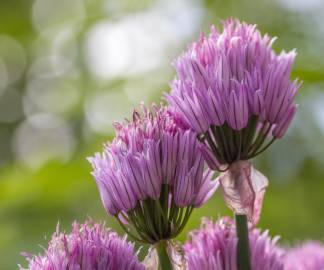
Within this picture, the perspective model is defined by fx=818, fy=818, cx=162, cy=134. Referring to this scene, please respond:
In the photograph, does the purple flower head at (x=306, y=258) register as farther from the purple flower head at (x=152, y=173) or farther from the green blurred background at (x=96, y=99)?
the green blurred background at (x=96, y=99)

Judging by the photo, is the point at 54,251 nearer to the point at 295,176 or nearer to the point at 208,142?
the point at 208,142

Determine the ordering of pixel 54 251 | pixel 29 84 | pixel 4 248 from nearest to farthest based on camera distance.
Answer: pixel 54 251 → pixel 4 248 → pixel 29 84

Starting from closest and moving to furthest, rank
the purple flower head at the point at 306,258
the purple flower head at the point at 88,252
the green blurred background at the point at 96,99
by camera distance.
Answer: the purple flower head at the point at 88,252, the purple flower head at the point at 306,258, the green blurred background at the point at 96,99

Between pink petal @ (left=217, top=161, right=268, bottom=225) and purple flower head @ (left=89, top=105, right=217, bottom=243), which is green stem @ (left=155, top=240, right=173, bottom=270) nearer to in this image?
purple flower head @ (left=89, top=105, right=217, bottom=243)

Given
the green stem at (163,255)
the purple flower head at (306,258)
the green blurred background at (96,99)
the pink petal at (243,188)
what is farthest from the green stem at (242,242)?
the green blurred background at (96,99)

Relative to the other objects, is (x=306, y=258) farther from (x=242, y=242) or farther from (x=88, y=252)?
(x=88, y=252)

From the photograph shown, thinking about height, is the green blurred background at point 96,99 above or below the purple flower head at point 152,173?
above

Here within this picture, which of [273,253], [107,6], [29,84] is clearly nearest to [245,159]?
[273,253]
